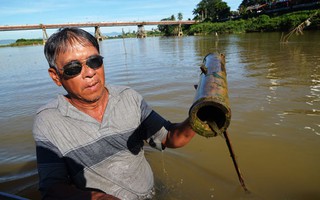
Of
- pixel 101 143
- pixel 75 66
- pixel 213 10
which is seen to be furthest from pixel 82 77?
pixel 213 10

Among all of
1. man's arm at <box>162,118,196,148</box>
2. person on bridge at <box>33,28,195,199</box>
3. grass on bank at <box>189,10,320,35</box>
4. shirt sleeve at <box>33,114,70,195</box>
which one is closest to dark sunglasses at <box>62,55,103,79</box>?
person on bridge at <box>33,28,195,199</box>

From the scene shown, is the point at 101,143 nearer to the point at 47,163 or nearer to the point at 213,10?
the point at 47,163

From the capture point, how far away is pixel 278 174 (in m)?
3.57

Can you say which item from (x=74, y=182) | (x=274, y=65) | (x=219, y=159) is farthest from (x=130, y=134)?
(x=274, y=65)

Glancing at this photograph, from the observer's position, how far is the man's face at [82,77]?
198 cm

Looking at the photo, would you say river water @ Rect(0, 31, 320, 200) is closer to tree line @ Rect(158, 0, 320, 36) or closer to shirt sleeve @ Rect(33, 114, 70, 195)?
shirt sleeve @ Rect(33, 114, 70, 195)

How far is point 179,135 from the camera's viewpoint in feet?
7.02

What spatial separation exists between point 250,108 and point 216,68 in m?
4.57

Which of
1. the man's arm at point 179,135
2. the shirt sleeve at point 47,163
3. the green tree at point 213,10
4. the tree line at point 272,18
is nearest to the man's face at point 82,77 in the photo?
the shirt sleeve at point 47,163

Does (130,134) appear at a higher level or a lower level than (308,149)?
higher

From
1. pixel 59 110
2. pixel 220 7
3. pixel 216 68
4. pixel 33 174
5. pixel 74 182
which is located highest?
pixel 220 7

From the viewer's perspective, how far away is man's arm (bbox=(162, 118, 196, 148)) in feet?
6.81

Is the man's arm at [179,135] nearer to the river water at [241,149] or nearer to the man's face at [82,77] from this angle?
the man's face at [82,77]

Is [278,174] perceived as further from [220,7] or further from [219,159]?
[220,7]
